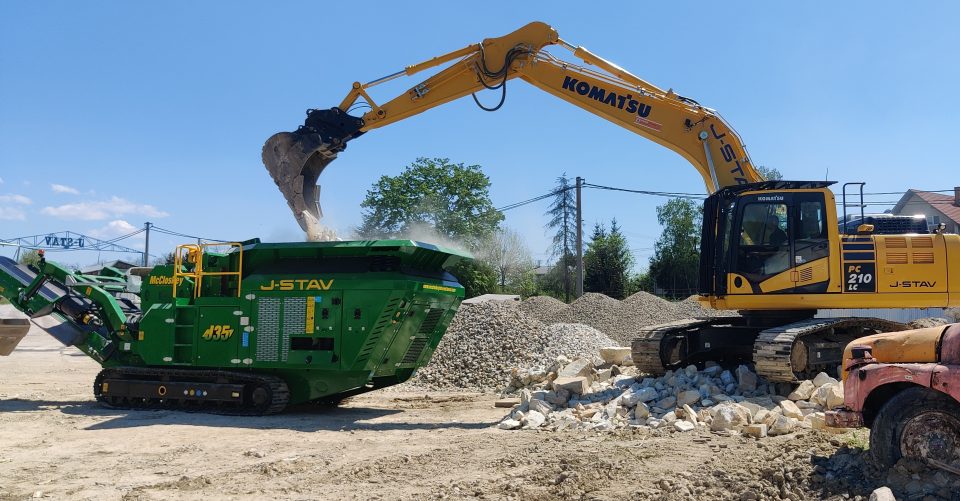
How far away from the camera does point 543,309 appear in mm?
22828

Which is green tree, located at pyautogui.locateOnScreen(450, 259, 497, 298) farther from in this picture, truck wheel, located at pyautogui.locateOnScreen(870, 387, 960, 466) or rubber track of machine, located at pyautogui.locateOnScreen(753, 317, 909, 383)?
truck wheel, located at pyautogui.locateOnScreen(870, 387, 960, 466)

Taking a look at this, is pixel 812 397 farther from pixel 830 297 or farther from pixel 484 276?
pixel 484 276

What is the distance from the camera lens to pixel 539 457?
7.04 m

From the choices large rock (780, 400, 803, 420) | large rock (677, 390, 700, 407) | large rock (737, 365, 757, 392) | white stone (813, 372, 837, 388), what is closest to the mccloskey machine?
large rock (677, 390, 700, 407)

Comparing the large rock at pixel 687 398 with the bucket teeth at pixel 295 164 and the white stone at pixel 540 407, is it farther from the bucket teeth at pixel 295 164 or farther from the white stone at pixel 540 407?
the bucket teeth at pixel 295 164

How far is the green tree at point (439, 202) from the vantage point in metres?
32.6

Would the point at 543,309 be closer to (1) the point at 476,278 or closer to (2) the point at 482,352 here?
(2) the point at 482,352

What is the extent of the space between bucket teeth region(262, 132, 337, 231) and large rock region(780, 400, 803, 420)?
6.75 m

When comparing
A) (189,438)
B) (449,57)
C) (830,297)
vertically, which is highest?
(449,57)

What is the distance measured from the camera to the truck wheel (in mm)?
5246

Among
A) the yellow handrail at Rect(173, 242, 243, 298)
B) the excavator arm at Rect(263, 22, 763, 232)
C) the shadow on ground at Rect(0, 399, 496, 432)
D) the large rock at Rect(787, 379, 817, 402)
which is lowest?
the shadow on ground at Rect(0, 399, 496, 432)

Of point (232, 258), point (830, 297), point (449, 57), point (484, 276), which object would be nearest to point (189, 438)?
point (232, 258)

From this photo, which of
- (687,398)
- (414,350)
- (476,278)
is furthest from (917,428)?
(476,278)

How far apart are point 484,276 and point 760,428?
26.3 m
